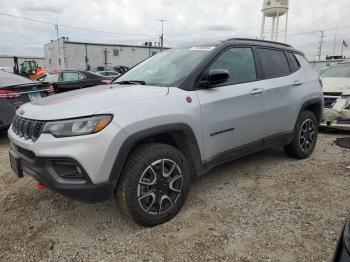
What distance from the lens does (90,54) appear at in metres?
38.1

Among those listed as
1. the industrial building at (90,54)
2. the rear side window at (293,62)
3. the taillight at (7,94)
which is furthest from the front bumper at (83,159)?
the industrial building at (90,54)

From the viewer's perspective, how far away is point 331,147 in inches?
213

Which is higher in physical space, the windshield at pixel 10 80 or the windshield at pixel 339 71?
the windshield at pixel 339 71

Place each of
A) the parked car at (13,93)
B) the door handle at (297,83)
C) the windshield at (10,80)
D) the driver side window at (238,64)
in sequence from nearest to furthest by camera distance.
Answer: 1. the driver side window at (238,64)
2. the door handle at (297,83)
3. the parked car at (13,93)
4. the windshield at (10,80)

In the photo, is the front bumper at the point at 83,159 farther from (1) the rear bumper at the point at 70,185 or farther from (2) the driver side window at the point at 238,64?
(2) the driver side window at the point at 238,64

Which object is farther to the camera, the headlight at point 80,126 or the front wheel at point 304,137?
the front wheel at point 304,137

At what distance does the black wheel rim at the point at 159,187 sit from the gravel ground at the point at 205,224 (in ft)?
0.68

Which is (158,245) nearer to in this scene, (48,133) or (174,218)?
(174,218)

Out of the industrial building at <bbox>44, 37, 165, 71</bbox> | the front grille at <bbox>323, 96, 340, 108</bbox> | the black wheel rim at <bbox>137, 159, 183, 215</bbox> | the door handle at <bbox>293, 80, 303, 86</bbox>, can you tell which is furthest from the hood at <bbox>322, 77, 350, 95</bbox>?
the industrial building at <bbox>44, 37, 165, 71</bbox>

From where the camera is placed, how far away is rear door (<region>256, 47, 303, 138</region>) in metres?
3.83

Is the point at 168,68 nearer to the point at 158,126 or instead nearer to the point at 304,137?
the point at 158,126

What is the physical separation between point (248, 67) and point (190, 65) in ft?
2.88

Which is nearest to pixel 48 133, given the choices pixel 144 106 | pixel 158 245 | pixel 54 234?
pixel 144 106

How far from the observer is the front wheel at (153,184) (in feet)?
8.45
